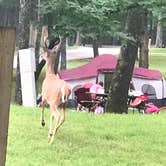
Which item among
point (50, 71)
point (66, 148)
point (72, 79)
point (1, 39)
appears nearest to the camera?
point (1, 39)

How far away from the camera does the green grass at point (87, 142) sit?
24.8ft

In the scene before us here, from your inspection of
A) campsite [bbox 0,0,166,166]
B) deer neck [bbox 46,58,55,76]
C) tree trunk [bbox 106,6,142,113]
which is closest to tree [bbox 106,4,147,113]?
tree trunk [bbox 106,6,142,113]

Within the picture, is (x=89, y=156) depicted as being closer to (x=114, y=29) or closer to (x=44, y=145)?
(x=44, y=145)

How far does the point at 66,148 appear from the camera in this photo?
8.15m

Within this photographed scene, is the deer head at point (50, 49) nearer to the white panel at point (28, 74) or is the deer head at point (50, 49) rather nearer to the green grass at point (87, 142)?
the green grass at point (87, 142)

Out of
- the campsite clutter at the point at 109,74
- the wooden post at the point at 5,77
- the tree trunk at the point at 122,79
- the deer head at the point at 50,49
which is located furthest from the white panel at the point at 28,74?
the wooden post at the point at 5,77

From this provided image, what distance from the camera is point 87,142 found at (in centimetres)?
880

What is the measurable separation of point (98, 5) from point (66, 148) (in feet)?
8.01

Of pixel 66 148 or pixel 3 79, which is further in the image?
pixel 66 148

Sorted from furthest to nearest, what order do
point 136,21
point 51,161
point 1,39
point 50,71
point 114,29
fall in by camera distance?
1. point 136,21
2. point 114,29
3. point 50,71
4. point 51,161
5. point 1,39

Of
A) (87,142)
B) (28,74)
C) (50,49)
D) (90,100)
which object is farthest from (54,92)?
(90,100)

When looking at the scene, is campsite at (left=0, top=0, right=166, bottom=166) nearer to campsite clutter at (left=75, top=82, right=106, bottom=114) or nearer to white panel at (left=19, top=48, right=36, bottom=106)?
white panel at (left=19, top=48, right=36, bottom=106)

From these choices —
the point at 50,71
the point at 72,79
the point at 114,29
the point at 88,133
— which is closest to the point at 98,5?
the point at 114,29

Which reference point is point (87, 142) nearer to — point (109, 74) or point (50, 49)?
point (50, 49)
